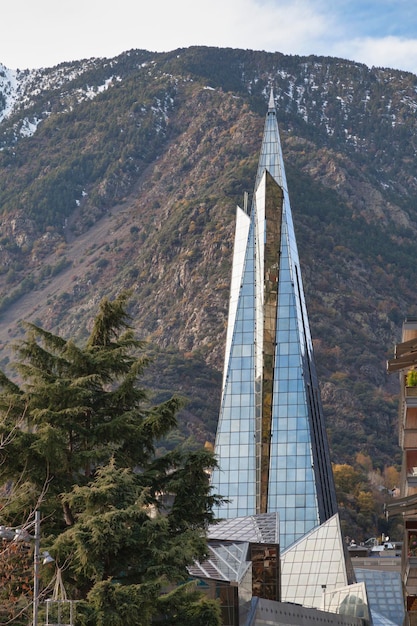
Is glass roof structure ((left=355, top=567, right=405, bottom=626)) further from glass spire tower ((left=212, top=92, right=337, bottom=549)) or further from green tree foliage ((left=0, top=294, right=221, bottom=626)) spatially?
green tree foliage ((left=0, top=294, right=221, bottom=626))

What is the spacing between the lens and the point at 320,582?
316 ft

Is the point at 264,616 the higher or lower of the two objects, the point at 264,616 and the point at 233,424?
the lower

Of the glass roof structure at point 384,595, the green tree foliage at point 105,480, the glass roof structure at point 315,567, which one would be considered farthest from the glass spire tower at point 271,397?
the green tree foliage at point 105,480

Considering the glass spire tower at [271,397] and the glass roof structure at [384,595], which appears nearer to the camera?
the glass roof structure at [384,595]

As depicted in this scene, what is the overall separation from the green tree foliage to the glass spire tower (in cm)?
6978

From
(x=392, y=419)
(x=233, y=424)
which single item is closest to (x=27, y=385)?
(x=233, y=424)

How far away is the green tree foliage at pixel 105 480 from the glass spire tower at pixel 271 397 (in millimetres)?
69782

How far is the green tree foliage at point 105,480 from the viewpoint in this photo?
119 feet

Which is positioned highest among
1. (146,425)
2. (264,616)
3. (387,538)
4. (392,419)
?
(392,419)

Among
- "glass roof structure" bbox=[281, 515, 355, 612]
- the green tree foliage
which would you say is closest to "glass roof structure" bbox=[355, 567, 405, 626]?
"glass roof structure" bbox=[281, 515, 355, 612]

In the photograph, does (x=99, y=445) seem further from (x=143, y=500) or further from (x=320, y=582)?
(x=320, y=582)

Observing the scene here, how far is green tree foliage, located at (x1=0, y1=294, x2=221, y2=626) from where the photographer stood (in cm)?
3612

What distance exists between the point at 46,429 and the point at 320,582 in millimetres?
61544

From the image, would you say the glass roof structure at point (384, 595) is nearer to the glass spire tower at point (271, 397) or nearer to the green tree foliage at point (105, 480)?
the glass spire tower at point (271, 397)
